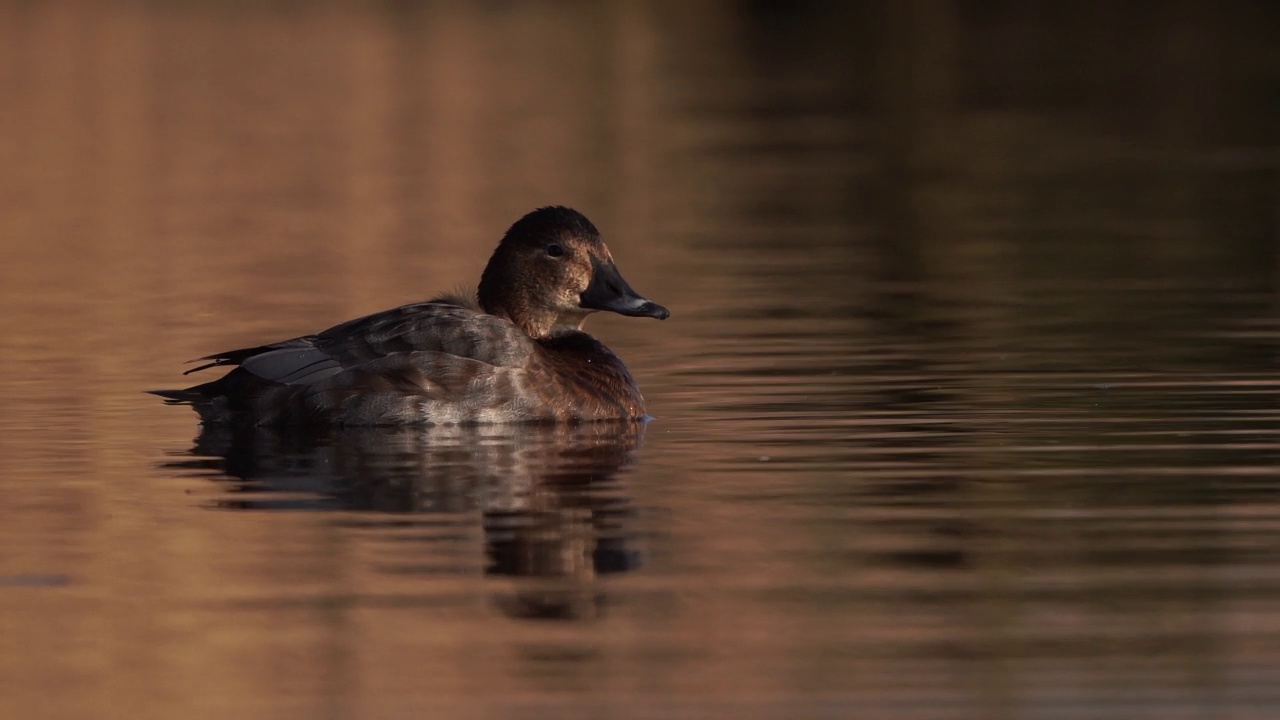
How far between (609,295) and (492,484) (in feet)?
9.50

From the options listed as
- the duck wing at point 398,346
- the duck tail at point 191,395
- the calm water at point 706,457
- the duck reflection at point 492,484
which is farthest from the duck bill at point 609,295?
the duck tail at point 191,395

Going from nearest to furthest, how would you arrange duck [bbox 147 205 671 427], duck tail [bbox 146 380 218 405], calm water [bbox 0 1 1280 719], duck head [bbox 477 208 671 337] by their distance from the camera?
calm water [bbox 0 1 1280 719], duck [bbox 147 205 671 427], duck tail [bbox 146 380 218 405], duck head [bbox 477 208 671 337]

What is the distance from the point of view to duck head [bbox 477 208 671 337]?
533 inches

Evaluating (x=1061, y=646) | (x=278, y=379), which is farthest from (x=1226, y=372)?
(x=1061, y=646)

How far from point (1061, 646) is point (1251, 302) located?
9.66 meters

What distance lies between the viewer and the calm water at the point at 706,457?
748 centimetres

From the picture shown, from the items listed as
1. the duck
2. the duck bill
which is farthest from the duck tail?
the duck bill

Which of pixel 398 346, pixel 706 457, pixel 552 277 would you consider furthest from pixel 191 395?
pixel 706 457

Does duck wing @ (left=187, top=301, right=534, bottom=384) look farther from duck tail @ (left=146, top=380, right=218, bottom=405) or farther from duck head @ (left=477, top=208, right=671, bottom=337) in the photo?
duck head @ (left=477, top=208, right=671, bottom=337)

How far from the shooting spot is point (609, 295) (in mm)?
13617

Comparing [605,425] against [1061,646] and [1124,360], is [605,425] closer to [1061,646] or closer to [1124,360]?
[1124,360]

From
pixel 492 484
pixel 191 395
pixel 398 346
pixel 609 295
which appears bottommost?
pixel 492 484

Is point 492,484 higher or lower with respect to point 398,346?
lower

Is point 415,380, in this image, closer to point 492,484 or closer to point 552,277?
point 552,277
